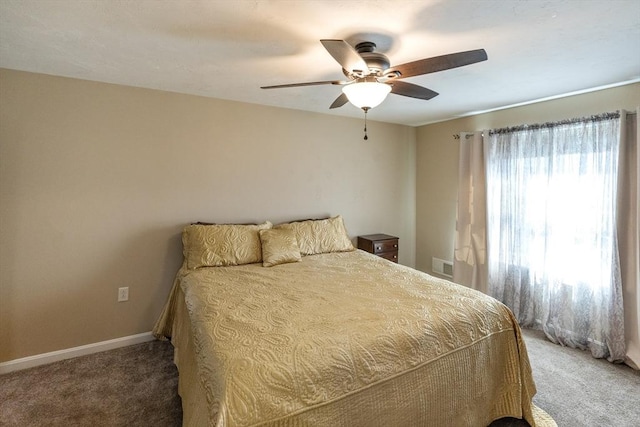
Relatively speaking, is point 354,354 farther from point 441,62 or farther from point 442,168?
point 442,168

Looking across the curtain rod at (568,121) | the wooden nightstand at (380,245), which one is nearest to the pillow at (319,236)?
the wooden nightstand at (380,245)

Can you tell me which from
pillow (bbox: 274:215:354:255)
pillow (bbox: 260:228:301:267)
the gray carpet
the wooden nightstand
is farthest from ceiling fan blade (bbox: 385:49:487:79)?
the wooden nightstand

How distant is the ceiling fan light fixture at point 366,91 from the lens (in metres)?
1.70

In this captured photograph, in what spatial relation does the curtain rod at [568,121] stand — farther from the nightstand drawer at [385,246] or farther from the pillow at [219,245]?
the pillow at [219,245]

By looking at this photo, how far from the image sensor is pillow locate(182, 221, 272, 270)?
2539mm

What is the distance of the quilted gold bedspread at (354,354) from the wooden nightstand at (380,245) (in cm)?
142

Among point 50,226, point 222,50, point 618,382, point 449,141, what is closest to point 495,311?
point 618,382

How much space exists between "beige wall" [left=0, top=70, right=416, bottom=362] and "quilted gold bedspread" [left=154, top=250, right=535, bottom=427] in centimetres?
97

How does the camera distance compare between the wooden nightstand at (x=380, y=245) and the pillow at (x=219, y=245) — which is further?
the wooden nightstand at (x=380, y=245)

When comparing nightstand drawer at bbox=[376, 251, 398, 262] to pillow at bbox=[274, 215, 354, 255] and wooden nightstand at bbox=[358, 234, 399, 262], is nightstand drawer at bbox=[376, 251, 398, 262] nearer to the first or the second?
wooden nightstand at bbox=[358, 234, 399, 262]

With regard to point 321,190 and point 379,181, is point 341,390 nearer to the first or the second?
point 321,190

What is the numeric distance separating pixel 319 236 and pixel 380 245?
0.91 metres

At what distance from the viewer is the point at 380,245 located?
143 inches

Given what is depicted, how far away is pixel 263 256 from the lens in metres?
2.70
